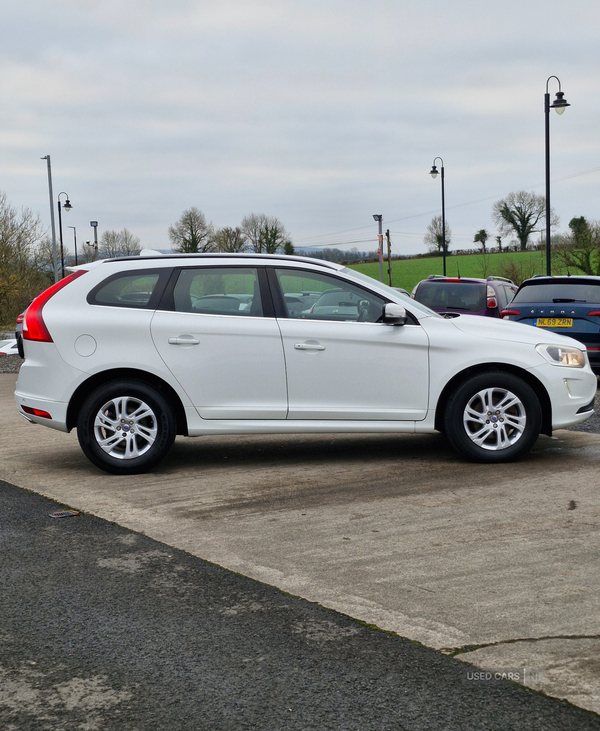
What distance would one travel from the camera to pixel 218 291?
7582 millimetres

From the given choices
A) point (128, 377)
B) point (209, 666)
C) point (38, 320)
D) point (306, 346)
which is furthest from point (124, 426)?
point (209, 666)

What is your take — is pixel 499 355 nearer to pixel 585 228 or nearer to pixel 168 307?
pixel 168 307

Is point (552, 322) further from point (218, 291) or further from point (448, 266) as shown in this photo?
point (448, 266)

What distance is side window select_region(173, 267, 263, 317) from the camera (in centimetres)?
750

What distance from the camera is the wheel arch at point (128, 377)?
7371mm

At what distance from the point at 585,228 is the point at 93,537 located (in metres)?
57.1

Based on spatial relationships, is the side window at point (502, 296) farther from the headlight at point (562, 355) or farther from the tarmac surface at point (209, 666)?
the tarmac surface at point (209, 666)

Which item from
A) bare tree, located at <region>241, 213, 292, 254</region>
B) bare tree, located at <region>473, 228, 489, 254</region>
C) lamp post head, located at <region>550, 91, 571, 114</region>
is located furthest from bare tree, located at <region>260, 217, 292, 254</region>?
lamp post head, located at <region>550, 91, 571, 114</region>

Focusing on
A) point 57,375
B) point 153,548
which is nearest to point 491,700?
point 153,548

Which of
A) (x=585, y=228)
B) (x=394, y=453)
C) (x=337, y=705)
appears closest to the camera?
(x=337, y=705)

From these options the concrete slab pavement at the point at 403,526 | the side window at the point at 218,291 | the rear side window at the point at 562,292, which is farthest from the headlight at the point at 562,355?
the rear side window at the point at 562,292

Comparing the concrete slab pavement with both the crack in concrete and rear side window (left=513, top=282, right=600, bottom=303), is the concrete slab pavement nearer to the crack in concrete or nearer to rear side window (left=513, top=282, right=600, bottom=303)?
the crack in concrete

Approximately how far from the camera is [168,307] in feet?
24.6

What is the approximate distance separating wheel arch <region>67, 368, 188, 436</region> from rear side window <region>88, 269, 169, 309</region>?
1.89ft
